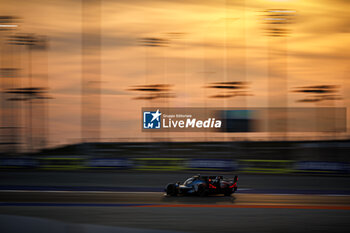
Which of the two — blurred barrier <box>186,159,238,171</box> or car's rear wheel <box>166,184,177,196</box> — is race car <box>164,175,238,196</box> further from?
blurred barrier <box>186,159,238,171</box>

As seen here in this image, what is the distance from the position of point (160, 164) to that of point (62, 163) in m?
6.78

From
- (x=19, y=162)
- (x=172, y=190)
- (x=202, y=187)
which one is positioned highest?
(x=202, y=187)

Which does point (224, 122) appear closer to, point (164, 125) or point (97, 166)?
point (164, 125)

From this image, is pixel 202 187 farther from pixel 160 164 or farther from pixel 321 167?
pixel 321 167

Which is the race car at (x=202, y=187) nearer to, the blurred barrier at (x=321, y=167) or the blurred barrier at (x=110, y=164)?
the blurred barrier at (x=321, y=167)

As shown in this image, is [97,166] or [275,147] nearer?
[97,166]

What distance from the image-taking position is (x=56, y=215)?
1126 centimetres

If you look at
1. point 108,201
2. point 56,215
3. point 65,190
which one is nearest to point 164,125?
point 65,190

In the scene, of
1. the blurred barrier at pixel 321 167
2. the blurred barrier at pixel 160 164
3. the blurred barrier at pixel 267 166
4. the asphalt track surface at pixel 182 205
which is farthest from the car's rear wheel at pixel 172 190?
the blurred barrier at pixel 321 167

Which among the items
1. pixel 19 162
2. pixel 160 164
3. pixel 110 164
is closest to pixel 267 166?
pixel 160 164

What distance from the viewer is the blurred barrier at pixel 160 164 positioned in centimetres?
2536

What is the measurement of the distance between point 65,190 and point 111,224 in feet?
26.5

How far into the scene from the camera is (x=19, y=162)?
27062mm

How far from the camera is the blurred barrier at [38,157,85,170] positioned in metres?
26.1
